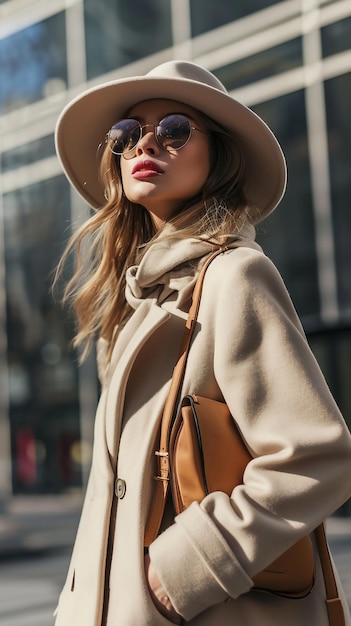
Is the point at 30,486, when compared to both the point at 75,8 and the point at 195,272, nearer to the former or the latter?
the point at 75,8

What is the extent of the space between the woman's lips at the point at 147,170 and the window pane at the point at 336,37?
12981 mm

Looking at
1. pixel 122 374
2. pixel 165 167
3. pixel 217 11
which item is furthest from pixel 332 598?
pixel 217 11

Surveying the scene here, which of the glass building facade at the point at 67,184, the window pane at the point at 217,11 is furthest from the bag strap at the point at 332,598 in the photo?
the window pane at the point at 217,11

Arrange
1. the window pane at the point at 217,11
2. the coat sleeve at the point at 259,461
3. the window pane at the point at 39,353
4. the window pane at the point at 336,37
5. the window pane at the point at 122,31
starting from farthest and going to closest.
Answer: the window pane at the point at 39,353
the window pane at the point at 122,31
the window pane at the point at 217,11
the window pane at the point at 336,37
the coat sleeve at the point at 259,461

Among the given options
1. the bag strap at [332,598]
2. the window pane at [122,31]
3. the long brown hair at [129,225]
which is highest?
the window pane at [122,31]

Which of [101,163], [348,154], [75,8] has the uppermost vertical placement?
[75,8]

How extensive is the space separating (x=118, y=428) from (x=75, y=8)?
17829 mm

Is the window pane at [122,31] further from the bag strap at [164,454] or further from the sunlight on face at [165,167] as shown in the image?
the bag strap at [164,454]

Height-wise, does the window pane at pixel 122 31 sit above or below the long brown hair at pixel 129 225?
above

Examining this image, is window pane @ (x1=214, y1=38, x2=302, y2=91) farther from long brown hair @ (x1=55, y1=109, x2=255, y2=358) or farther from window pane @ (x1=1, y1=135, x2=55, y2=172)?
long brown hair @ (x1=55, y1=109, x2=255, y2=358)

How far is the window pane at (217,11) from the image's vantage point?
49.7 feet

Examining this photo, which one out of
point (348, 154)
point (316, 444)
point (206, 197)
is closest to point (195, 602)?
point (316, 444)

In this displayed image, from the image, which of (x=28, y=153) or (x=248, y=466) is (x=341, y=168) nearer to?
(x=28, y=153)

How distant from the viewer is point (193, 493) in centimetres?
160
